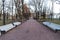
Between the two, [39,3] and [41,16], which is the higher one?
[39,3]

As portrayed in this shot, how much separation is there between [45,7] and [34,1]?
4292mm

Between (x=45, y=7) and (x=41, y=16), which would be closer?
(x=45, y=7)

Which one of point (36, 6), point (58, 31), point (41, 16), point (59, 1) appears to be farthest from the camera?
point (41, 16)

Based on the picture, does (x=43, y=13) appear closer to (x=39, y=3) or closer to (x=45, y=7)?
(x=45, y=7)

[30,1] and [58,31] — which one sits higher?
[30,1]

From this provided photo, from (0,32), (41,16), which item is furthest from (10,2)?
(41,16)

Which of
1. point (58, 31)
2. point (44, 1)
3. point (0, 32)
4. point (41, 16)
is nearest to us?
point (0, 32)

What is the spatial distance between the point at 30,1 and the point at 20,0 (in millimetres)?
15308

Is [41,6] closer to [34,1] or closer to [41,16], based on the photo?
[34,1]

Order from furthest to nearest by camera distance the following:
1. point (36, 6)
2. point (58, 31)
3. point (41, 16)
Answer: point (41, 16), point (36, 6), point (58, 31)

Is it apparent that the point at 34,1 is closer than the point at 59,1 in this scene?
No

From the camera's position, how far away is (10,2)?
3106cm

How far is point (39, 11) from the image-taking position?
53.4m

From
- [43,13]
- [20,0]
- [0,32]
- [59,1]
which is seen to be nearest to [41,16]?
[43,13]
